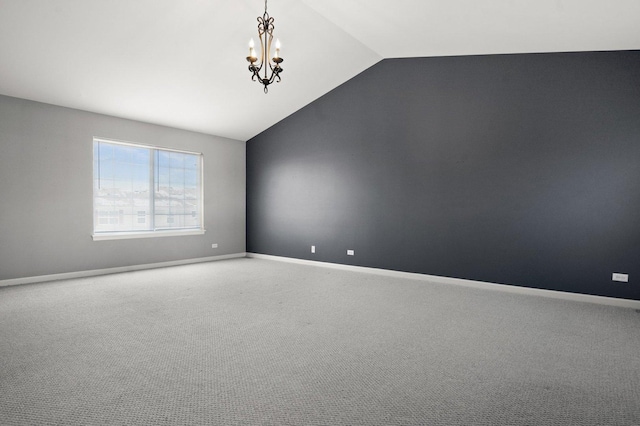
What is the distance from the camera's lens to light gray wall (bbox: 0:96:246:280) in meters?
4.51

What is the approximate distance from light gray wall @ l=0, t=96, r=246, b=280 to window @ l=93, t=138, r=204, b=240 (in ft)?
0.50

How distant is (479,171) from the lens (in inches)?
190

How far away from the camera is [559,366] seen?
2402 mm

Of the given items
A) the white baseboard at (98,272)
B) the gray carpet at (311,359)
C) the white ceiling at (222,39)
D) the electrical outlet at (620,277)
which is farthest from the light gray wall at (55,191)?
the electrical outlet at (620,277)

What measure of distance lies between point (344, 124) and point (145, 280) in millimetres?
4079

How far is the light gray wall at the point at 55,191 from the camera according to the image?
4.51 meters

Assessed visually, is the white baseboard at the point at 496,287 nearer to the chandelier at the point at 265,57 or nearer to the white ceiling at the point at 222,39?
the white ceiling at the point at 222,39

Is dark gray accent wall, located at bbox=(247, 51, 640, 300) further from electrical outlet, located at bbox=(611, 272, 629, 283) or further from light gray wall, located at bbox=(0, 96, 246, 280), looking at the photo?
light gray wall, located at bbox=(0, 96, 246, 280)

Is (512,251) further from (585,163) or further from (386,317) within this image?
(386,317)

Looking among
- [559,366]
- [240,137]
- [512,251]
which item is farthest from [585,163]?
[240,137]

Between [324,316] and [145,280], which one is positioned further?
[145,280]

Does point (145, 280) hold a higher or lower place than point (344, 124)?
lower

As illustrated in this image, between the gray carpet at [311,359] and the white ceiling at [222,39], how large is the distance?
2.76 metres

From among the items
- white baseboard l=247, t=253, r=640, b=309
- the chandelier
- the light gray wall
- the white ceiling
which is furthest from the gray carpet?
the white ceiling
